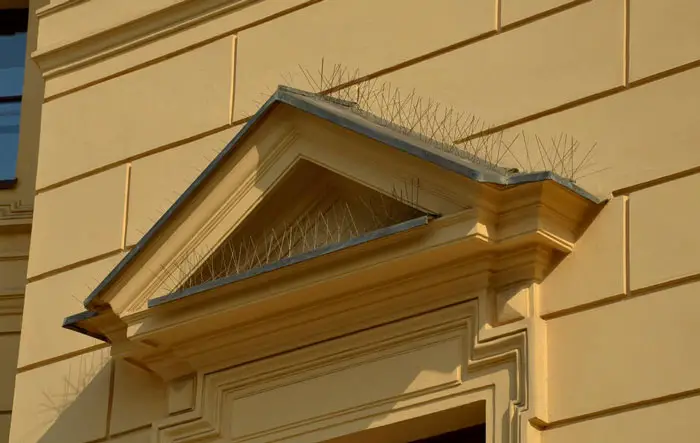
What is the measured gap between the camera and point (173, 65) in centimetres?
1002

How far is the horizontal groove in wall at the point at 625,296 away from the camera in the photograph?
7797 mm

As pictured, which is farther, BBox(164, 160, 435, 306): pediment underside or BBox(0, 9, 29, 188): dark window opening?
BBox(0, 9, 29, 188): dark window opening

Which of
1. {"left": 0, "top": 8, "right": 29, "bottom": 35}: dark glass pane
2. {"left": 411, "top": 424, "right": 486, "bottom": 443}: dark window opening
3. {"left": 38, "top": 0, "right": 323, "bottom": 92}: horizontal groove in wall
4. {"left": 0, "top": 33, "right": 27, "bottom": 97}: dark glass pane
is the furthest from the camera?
{"left": 0, "top": 8, "right": 29, "bottom": 35}: dark glass pane

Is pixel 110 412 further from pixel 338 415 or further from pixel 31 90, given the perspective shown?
pixel 31 90

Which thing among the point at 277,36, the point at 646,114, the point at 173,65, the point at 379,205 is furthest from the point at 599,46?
the point at 173,65

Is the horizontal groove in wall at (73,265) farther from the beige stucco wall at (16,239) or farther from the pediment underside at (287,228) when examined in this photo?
the beige stucco wall at (16,239)

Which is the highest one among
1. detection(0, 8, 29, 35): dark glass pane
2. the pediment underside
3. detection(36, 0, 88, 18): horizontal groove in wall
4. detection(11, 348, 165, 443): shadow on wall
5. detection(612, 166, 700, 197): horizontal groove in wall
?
detection(0, 8, 29, 35): dark glass pane

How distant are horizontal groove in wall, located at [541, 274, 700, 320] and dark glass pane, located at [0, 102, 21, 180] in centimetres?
536

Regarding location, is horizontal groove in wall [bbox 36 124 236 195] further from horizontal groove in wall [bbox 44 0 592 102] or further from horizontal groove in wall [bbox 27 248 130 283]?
horizontal groove in wall [bbox 27 248 130 283]

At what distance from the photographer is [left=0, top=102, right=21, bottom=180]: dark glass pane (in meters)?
12.6

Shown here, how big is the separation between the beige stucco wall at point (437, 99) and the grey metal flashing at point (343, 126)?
34 cm

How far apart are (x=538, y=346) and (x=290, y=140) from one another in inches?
61.7

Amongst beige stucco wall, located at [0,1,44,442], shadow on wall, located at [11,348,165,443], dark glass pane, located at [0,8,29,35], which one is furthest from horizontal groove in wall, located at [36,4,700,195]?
dark glass pane, located at [0,8,29,35]

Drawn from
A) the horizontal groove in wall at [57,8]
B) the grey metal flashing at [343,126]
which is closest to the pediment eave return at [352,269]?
A: the grey metal flashing at [343,126]
